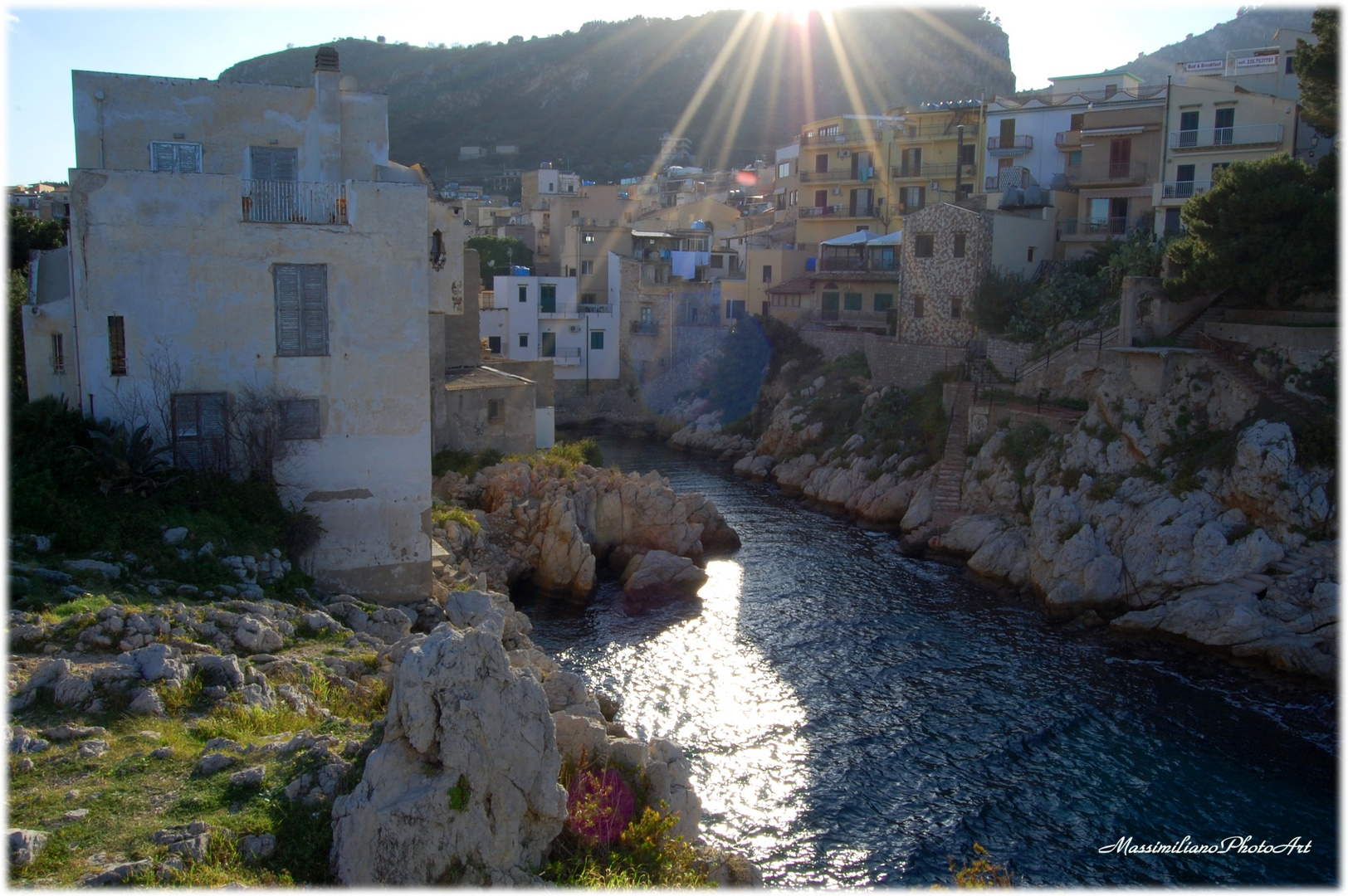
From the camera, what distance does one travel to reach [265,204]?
52.3 ft

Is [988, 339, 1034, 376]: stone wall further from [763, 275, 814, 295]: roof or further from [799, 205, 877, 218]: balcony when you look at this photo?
[799, 205, 877, 218]: balcony

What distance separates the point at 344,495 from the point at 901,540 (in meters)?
19.2

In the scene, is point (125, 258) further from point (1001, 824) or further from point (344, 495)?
point (1001, 824)

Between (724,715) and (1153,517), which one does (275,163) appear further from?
(1153,517)

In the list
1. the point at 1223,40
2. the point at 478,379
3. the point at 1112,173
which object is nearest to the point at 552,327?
the point at 478,379

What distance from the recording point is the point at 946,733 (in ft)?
59.7

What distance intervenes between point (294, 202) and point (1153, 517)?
67.9 ft

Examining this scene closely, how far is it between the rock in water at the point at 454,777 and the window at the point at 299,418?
26.7 ft

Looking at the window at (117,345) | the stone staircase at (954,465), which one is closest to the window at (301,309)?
the window at (117,345)

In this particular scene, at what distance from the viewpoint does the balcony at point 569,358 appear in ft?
174

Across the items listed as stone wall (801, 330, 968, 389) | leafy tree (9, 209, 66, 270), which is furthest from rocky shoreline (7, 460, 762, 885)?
stone wall (801, 330, 968, 389)

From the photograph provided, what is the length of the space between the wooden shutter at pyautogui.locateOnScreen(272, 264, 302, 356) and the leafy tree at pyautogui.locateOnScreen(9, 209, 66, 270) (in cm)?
1799

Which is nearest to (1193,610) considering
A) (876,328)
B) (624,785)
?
(624,785)

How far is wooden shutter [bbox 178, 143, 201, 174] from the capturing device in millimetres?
17062
